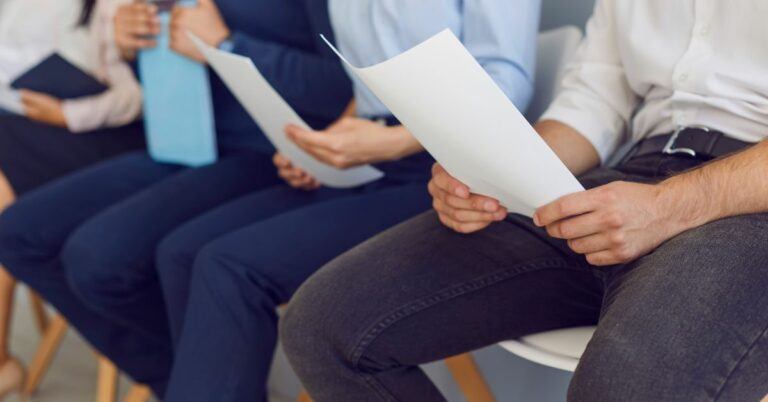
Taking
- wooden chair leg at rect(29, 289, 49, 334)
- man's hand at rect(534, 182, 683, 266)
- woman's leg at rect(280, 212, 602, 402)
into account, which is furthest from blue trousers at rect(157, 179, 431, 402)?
wooden chair leg at rect(29, 289, 49, 334)

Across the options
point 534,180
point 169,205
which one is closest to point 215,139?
point 169,205

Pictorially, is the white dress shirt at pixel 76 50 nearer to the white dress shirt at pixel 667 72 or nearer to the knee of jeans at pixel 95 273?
the knee of jeans at pixel 95 273

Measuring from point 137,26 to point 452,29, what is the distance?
677 mm

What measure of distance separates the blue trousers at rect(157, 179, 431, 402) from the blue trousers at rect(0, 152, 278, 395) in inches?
9.1

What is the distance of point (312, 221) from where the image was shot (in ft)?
4.42

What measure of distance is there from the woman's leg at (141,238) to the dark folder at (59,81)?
1.28ft

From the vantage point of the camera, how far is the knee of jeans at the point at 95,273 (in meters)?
1.54

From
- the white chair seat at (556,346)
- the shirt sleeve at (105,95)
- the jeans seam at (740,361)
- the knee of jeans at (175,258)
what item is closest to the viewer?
the jeans seam at (740,361)

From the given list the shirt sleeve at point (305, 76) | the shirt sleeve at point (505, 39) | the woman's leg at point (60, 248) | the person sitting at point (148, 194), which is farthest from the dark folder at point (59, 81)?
the shirt sleeve at point (505, 39)

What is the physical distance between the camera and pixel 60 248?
1.72 metres

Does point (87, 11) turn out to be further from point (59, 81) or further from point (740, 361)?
point (740, 361)

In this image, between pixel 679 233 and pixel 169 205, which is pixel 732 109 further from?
pixel 169 205

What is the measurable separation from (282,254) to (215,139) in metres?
0.51

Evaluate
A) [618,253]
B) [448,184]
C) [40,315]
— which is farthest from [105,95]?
[618,253]
